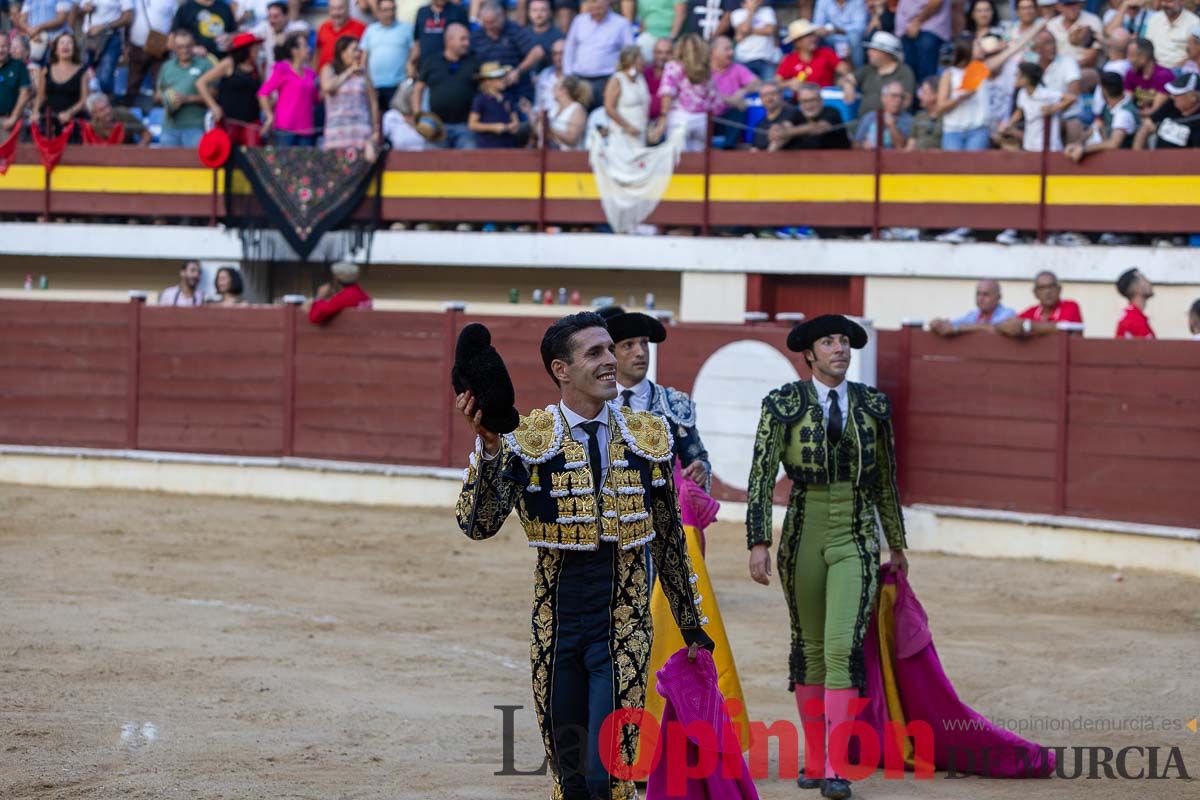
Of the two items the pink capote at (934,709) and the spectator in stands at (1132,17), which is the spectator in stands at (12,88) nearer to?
the spectator in stands at (1132,17)

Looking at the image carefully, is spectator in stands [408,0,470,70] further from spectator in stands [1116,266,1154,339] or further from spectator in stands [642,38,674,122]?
spectator in stands [1116,266,1154,339]

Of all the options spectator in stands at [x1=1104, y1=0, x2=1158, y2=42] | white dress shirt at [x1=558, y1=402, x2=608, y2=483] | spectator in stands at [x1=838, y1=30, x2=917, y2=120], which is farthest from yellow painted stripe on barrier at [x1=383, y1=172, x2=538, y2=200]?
white dress shirt at [x1=558, y1=402, x2=608, y2=483]

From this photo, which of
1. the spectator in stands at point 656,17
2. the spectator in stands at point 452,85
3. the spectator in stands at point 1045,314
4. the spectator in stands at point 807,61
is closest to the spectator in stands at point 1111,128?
the spectator in stands at point 1045,314

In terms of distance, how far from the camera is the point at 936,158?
1230 cm

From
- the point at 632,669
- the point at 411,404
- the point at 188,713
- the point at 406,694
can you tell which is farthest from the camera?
the point at 411,404

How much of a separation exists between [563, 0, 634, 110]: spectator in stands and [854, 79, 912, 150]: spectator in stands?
1755 millimetres

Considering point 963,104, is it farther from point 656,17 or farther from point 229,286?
point 229,286

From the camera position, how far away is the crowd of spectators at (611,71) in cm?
1159

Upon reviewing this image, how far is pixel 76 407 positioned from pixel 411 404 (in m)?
2.66

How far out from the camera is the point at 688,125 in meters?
13.1

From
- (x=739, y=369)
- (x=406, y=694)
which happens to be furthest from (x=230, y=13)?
(x=406, y=694)

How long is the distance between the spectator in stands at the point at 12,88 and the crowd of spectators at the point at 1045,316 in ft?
27.5

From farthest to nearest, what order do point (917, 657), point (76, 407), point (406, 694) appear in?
1. point (76, 407)
2. point (406, 694)
3. point (917, 657)

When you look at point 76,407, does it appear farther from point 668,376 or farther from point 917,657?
point 917,657
